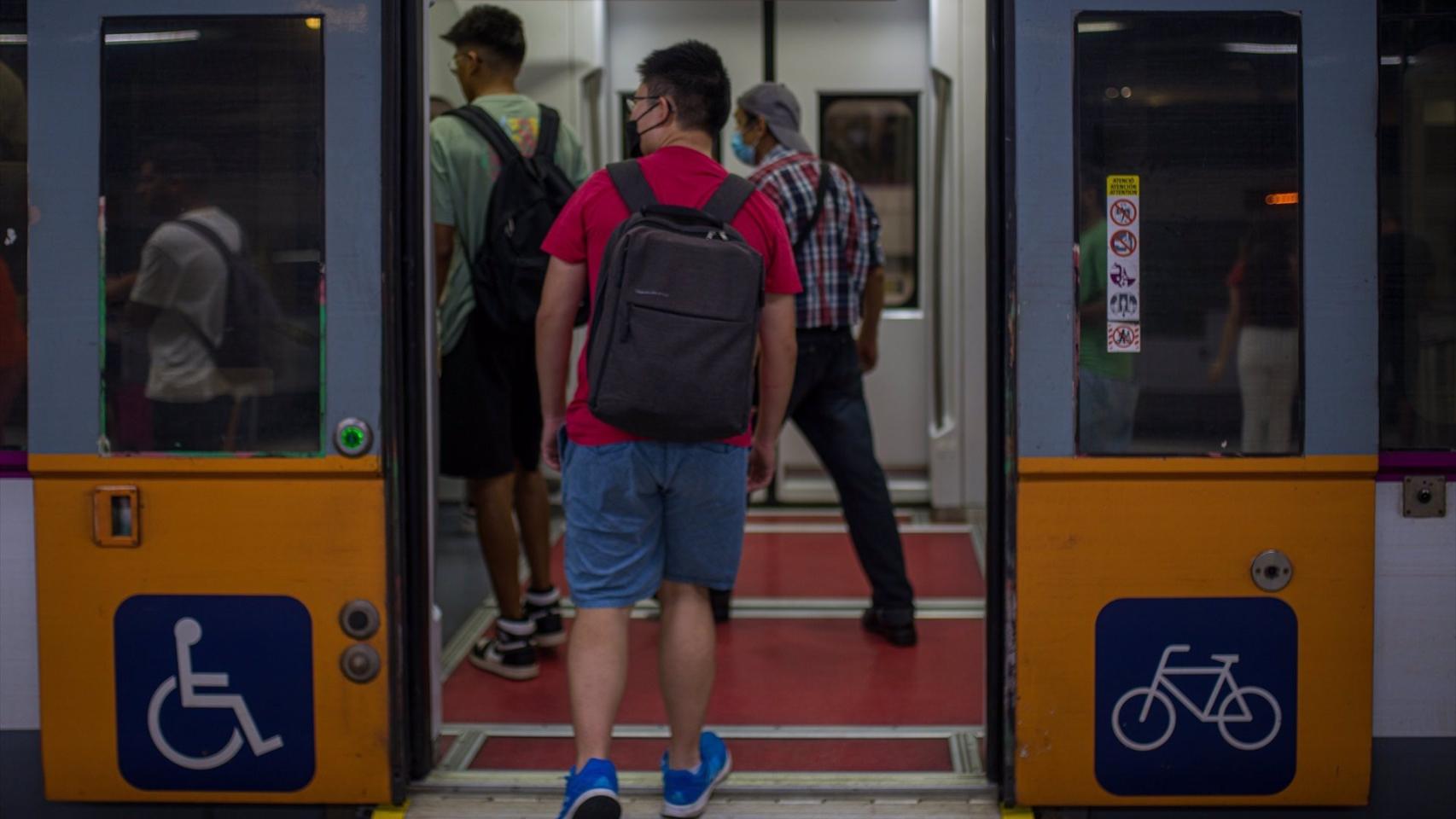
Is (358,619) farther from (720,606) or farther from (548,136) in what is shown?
(720,606)

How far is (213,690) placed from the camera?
10.2 feet

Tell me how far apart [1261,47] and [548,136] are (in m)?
2.06

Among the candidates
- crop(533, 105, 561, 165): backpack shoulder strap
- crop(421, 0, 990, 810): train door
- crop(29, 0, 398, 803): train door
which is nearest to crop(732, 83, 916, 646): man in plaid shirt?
crop(421, 0, 990, 810): train door

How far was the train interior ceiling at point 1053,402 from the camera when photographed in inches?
119

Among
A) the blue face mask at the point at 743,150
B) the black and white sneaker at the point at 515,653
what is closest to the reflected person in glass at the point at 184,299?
the black and white sneaker at the point at 515,653

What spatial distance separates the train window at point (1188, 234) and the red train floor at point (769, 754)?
994mm

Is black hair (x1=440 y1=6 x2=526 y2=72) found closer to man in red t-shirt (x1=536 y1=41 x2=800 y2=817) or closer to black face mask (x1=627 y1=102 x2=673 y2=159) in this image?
black face mask (x1=627 y1=102 x2=673 y2=159)

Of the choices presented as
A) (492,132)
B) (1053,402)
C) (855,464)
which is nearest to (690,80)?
(1053,402)

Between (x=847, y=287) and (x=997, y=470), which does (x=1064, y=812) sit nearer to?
(x=997, y=470)

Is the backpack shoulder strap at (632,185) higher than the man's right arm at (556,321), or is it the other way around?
the backpack shoulder strap at (632,185)

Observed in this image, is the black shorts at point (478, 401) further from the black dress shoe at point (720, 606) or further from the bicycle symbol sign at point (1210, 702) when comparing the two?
the bicycle symbol sign at point (1210, 702)

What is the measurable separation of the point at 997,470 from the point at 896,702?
1136 mm

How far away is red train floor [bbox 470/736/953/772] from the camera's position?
353cm

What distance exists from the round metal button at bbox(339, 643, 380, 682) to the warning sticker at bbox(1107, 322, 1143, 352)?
1.73 metres
